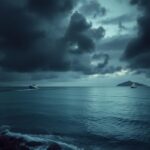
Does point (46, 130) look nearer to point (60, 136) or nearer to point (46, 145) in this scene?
point (60, 136)

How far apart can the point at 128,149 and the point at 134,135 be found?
920cm

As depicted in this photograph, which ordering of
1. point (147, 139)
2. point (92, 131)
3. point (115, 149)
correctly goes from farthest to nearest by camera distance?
1. point (92, 131)
2. point (147, 139)
3. point (115, 149)

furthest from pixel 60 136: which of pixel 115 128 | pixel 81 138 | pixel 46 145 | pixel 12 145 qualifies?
pixel 115 128

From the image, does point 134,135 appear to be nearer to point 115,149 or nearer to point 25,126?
point 115,149

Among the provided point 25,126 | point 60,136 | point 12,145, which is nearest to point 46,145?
point 12,145

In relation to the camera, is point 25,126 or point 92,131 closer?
point 92,131

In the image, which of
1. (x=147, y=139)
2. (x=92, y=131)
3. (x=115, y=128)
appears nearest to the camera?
(x=147, y=139)

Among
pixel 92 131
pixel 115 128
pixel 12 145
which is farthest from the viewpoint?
pixel 115 128

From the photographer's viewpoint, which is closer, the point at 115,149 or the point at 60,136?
the point at 115,149

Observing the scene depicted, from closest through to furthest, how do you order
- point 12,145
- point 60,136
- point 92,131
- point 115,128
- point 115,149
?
point 12,145 → point 115,149 → point 60,136 → point 92,131 → point 115,128

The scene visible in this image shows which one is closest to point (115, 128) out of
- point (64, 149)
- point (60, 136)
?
point (60, 136)

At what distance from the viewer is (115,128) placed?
46344mm

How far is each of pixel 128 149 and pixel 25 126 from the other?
2712 centimetres

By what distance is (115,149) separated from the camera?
103ft
